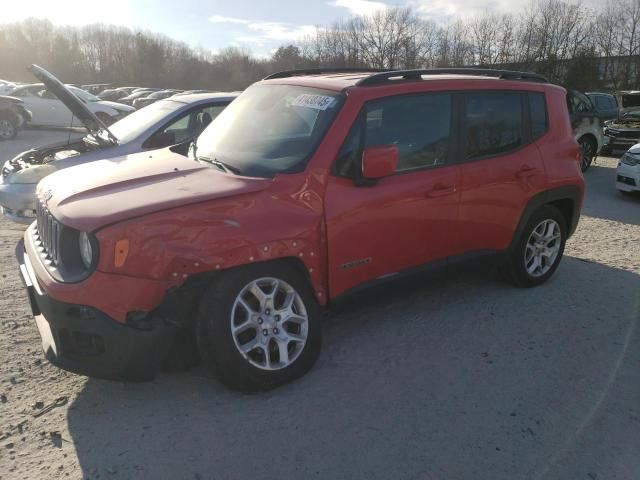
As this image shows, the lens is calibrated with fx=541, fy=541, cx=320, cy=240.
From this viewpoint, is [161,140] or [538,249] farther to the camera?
[161,140]

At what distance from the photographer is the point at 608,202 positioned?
9219mm

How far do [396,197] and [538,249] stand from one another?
1.98 metres

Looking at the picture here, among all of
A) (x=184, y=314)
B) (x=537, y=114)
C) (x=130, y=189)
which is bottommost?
(x=184, y=314)

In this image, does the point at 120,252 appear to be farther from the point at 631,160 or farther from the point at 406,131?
the point at 631,160

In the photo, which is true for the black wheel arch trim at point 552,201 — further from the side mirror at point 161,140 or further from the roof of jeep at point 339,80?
the side mirror at point 161,140

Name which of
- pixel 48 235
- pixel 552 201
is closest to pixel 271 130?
pixel 48 235

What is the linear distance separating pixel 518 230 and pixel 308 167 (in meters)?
2.19

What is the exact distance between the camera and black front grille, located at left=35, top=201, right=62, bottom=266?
10.3 ft

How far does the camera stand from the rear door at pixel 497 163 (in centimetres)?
417

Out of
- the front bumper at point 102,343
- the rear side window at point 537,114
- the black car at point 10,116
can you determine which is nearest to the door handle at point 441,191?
the rear side window at point 537,114

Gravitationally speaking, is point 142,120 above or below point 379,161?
above

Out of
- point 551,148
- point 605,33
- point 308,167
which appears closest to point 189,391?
point 308,167

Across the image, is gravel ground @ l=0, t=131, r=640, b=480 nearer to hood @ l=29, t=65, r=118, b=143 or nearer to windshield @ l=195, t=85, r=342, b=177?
windshield @ l=195, t=85, r=342, b=177

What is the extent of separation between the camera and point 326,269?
11.3 ft
